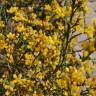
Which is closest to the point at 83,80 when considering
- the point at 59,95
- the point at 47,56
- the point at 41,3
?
the point at 59,95

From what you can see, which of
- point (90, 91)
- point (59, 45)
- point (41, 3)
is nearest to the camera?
point (90, 91)

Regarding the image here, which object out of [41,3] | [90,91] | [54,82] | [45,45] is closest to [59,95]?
[54,82]

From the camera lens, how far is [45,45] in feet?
15.5

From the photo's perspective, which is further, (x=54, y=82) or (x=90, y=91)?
(x=54, y=82)

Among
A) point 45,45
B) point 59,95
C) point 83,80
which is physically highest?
point 45,45

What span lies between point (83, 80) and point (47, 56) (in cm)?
89

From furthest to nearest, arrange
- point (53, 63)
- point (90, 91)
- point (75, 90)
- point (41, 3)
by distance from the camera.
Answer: point (41, 3), point (53, 63), point (90, 91), point (75, 90)

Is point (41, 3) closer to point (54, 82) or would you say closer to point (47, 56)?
point (47, 56)

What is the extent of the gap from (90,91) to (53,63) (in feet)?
2.80

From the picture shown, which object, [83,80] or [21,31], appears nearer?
[83,80]

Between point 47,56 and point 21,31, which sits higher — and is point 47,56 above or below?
below

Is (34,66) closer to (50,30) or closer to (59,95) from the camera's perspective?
(59,95)

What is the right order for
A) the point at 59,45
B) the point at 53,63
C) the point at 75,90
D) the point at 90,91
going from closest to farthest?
1. the point at 75,90
2. the point at 90,91
3. the point at 53,63
4. the point at 59,45

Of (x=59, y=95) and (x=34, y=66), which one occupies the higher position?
(x=34, y=66)
